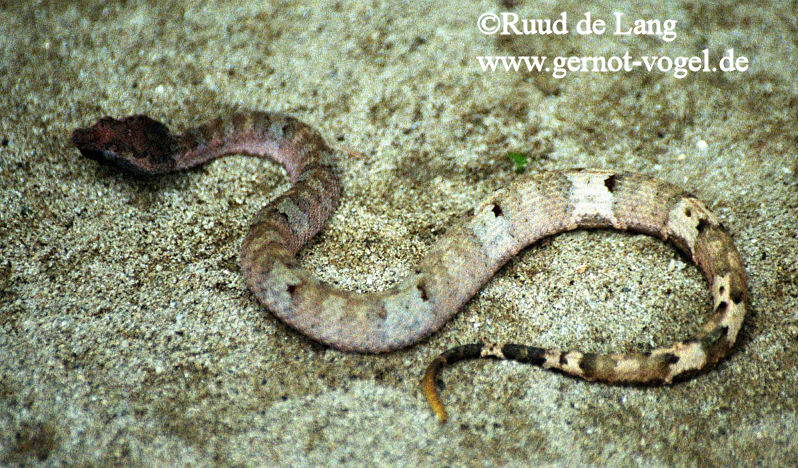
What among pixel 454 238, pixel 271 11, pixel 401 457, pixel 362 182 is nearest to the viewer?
pixel 401 457

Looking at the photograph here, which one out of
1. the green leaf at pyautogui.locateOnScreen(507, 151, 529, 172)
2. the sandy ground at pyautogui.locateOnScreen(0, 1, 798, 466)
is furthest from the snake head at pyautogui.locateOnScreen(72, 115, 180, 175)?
the green leaf at pyautogui.locateOnScreen(507, 151, 529, 172)

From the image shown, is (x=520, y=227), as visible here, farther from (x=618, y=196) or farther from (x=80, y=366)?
(x=80, y=366)

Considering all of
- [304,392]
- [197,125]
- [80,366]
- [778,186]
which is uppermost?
[197,125]

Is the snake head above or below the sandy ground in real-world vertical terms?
above

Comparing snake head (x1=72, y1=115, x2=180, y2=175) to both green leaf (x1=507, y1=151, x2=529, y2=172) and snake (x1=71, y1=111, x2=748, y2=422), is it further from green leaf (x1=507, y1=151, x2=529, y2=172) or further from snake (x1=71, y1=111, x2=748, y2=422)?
green leaf (x1=507, y1=151, x2=529, y2=172)

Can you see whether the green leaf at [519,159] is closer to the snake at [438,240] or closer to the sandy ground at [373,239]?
the sandy ground at [373,239]

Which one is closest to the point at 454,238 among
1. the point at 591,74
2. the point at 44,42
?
the point at 591,74

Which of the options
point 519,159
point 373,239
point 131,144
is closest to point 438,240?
point 373,239

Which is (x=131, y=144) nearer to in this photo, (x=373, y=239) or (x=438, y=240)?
(x=373, y=239)
